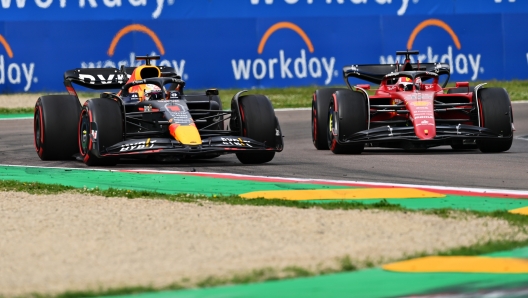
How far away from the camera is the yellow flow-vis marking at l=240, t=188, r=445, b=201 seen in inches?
352

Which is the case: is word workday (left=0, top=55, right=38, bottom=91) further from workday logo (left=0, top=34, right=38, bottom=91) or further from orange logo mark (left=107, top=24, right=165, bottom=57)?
orange logo mark (left=107, top=24, right=165, bottom=57)

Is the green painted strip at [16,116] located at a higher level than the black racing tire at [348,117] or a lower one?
higher

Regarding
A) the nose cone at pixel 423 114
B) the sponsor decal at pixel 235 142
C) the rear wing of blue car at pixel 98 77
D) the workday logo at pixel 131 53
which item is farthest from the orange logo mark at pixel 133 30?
the sponsor decal at pixel 235 142

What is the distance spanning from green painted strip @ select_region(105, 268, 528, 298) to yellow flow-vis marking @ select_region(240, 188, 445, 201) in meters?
3.21

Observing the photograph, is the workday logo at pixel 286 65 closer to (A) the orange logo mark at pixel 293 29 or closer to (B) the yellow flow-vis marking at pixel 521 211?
(A) the orange logo mark at pixel 293 29

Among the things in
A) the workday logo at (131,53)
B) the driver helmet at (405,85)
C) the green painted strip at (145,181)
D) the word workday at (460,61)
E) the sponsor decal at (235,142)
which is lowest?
the green painted strip at (145,181)

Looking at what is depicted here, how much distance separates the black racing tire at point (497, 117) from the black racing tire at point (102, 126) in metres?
4.42

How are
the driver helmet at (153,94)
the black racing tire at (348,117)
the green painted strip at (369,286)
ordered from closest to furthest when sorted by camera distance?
the green painted strip at (369,286) → the driver helmet at (153,94) → the black racing tire at (348,117)

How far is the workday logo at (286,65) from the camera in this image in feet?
76.1

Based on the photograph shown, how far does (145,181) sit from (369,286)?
211 inches

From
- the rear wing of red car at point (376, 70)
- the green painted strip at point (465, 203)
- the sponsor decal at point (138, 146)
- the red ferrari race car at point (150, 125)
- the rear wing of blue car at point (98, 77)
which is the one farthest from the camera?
the rear wing of red car at point (376, 70)

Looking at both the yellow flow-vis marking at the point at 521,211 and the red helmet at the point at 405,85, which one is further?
the red helmet at the point at 405,85

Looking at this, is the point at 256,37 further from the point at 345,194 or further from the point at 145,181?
the point at 345,194

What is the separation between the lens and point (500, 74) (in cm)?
2447
